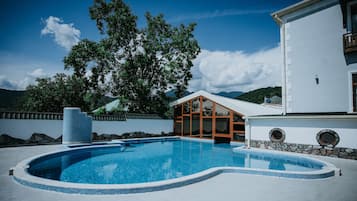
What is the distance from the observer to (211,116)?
16047 mm

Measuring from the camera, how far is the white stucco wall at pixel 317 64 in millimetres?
9844

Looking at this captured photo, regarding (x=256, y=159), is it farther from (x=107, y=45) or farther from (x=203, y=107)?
(x=107, y=45)

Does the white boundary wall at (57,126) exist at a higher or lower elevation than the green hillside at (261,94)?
lower

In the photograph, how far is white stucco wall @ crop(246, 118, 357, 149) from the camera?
8.72 m

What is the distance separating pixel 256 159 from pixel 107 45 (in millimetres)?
14532

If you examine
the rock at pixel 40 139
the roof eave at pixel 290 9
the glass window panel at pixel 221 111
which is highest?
the roof eave at pixel 290 9

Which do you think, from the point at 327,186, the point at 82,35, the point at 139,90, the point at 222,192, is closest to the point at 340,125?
the point at 327,186

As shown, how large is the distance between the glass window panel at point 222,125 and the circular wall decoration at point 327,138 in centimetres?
627

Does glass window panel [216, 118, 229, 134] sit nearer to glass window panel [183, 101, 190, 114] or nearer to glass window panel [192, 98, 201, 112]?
glass window panel [192, 98, 201, 112]

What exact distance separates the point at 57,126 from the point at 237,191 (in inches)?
447

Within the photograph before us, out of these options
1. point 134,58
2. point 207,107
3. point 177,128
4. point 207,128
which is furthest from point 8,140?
point 207,107

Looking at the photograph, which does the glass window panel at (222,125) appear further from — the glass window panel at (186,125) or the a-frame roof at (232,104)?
the glass window panel at (186,125)

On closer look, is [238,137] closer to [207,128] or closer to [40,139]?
[207,128]

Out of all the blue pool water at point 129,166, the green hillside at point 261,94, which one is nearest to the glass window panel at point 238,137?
the blue pool water at point 129,166
